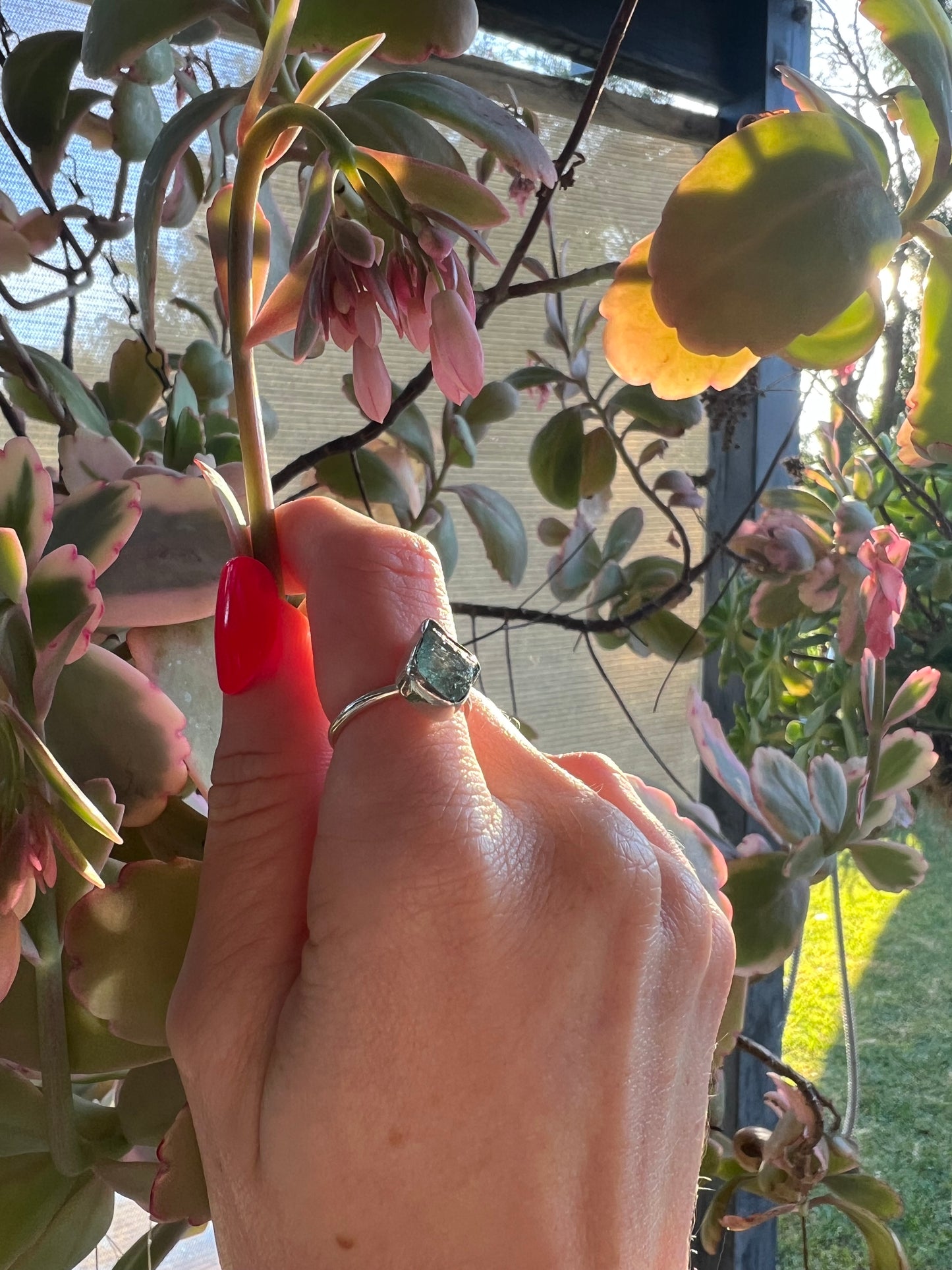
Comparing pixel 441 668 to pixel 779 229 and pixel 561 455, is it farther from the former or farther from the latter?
pixel 561 455

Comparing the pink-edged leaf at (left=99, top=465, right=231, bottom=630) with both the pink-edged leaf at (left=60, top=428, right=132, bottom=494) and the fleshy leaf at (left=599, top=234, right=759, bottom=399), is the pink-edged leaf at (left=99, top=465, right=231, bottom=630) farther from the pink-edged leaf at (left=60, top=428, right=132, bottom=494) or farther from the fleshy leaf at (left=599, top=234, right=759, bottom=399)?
the fleshy leaf at (left=599, top=234, right=759, bottom=399)

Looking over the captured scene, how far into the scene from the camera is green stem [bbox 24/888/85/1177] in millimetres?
338

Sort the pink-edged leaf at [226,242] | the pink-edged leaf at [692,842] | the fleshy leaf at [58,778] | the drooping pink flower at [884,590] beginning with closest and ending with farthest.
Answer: the fleshy leaf at [58,778] → the pink-edged leaf at [226,242] → the pink-edged leaf at [692,842] → the drooping pink flower at [884,590]

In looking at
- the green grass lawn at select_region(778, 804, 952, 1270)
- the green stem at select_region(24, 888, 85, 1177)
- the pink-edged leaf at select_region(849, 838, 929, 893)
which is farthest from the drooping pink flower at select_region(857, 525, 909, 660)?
the green grass lawn at select_region(778, 804, 952, 1270)

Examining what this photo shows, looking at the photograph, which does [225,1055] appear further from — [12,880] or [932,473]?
[932,473]

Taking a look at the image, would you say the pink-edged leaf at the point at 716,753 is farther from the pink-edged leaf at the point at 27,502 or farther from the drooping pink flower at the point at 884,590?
the pink-edged leaf at the point at 27,502

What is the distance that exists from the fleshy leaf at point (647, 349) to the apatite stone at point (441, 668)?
162 millimetres

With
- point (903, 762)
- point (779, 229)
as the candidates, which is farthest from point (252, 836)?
point (903, 762)

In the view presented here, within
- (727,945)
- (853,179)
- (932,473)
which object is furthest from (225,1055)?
(932,473)

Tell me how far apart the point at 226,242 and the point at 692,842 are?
13.1 inches

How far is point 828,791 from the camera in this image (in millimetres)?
626

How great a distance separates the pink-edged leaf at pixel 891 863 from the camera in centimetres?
63

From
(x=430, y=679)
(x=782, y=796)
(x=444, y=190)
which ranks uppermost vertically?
(x=444, y=190)

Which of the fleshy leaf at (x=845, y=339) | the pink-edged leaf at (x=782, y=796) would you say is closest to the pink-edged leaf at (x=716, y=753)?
the pink-edged leaf at (x=782, y=796)
